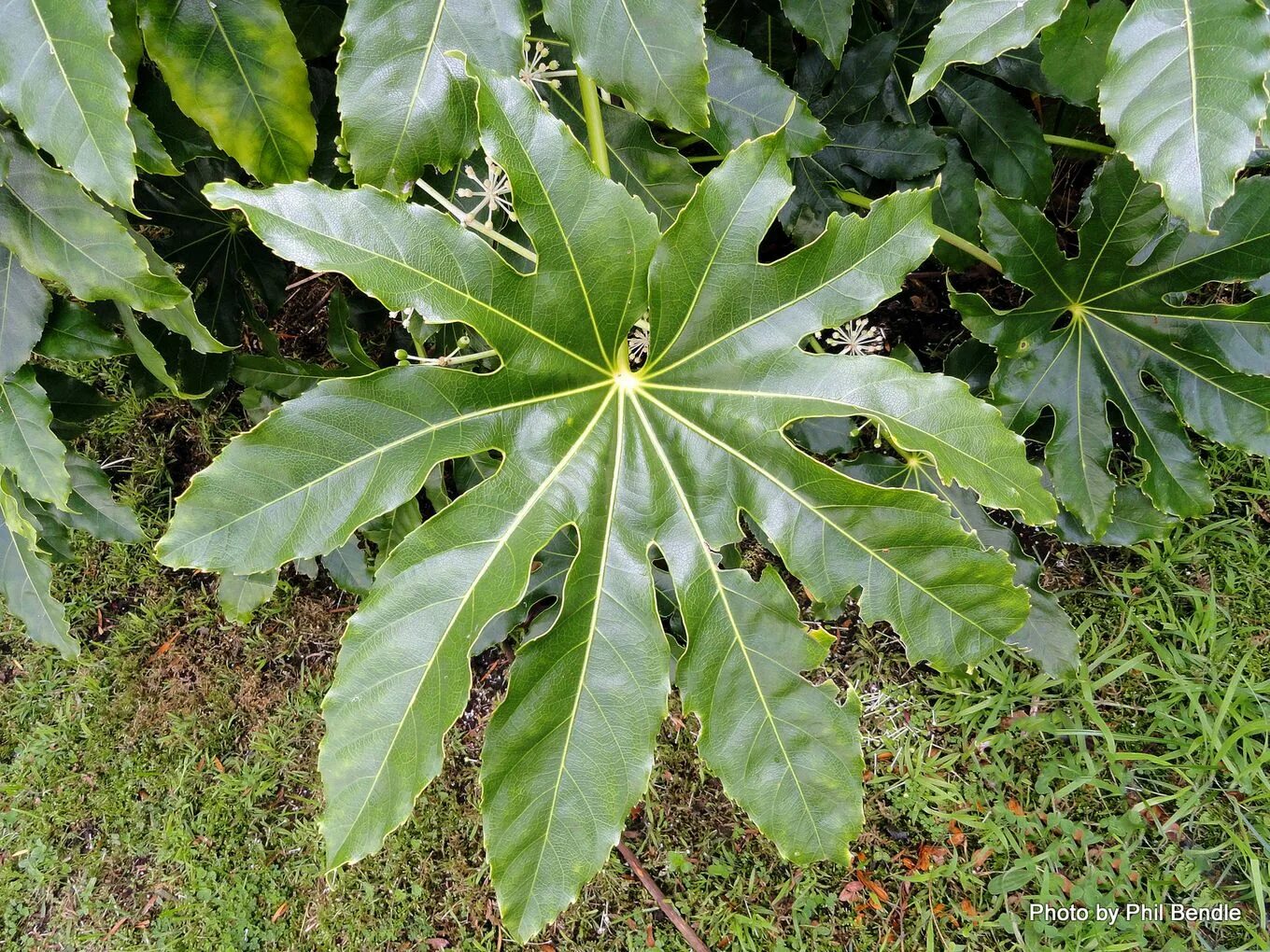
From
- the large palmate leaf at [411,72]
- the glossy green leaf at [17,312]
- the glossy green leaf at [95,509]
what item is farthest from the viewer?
the glossy green leaf at [95,509]

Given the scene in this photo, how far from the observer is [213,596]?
2.43 m

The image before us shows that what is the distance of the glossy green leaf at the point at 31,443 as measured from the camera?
1317 millimetres

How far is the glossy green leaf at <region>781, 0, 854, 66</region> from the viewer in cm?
129

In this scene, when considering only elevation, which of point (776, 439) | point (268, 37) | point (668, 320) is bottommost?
point (776, 439)

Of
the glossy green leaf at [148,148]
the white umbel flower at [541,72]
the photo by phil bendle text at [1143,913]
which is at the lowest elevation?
the photo by phil bendle text at [1143,913]

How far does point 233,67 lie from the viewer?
103 cm

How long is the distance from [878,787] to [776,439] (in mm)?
1384

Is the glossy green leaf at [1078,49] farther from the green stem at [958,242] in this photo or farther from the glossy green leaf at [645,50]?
the glossy green leaf at [645,50]

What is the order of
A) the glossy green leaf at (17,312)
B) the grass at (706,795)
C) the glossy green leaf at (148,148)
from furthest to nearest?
the grass at (706,795)
the glossy green leaf at (17,312)
the glossy green leaf at (148,148)

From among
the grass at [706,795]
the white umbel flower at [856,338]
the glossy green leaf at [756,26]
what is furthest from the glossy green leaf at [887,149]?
the grass at [706,795]

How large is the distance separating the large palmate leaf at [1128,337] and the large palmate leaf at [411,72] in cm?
86

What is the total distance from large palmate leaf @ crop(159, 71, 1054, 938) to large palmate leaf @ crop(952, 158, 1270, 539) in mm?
548

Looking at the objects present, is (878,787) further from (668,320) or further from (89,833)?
(89,833)

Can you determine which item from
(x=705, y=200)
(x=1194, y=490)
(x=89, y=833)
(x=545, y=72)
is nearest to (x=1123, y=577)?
(x=1194, y=490)
